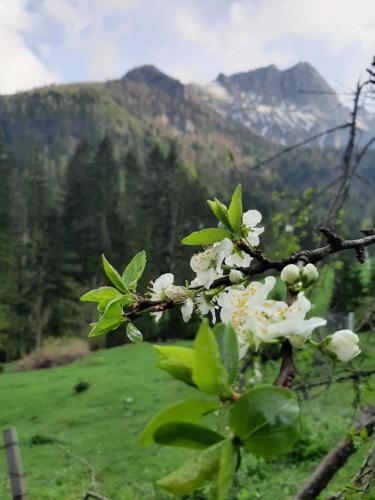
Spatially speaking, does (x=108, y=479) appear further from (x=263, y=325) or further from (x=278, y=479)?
(x=263, y=325)

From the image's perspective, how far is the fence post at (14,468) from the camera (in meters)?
3.57

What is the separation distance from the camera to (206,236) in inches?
24.5

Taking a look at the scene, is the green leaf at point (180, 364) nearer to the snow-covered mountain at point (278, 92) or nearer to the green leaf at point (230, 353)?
the green leaf at point (230, 353)

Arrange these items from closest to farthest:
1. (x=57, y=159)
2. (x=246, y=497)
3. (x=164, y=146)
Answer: (x=246, y=497), (x=57, y=159), (x=164, y=146)

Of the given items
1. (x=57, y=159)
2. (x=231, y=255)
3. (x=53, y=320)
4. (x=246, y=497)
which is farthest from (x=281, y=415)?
(x=57, y=159)

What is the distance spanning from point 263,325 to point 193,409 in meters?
0.12

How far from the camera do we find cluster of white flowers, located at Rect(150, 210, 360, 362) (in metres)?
0.45

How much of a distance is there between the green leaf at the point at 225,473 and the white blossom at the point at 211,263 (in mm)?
323

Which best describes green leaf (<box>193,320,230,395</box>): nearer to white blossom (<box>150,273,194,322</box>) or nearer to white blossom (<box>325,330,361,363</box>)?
white blossom (<box>325,330,361,363</box>)

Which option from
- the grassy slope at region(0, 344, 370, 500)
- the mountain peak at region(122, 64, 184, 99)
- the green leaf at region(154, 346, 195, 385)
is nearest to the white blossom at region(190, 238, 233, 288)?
the green leaf at region(154, 346, 195, 385)

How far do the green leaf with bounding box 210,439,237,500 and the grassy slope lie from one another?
2.45m

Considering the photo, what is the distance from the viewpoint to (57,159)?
42.5 m

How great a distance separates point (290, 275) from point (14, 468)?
147 inches

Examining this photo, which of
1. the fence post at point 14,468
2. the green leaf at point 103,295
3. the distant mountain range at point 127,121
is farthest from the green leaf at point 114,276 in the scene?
the distant mountain range at point 127,121
